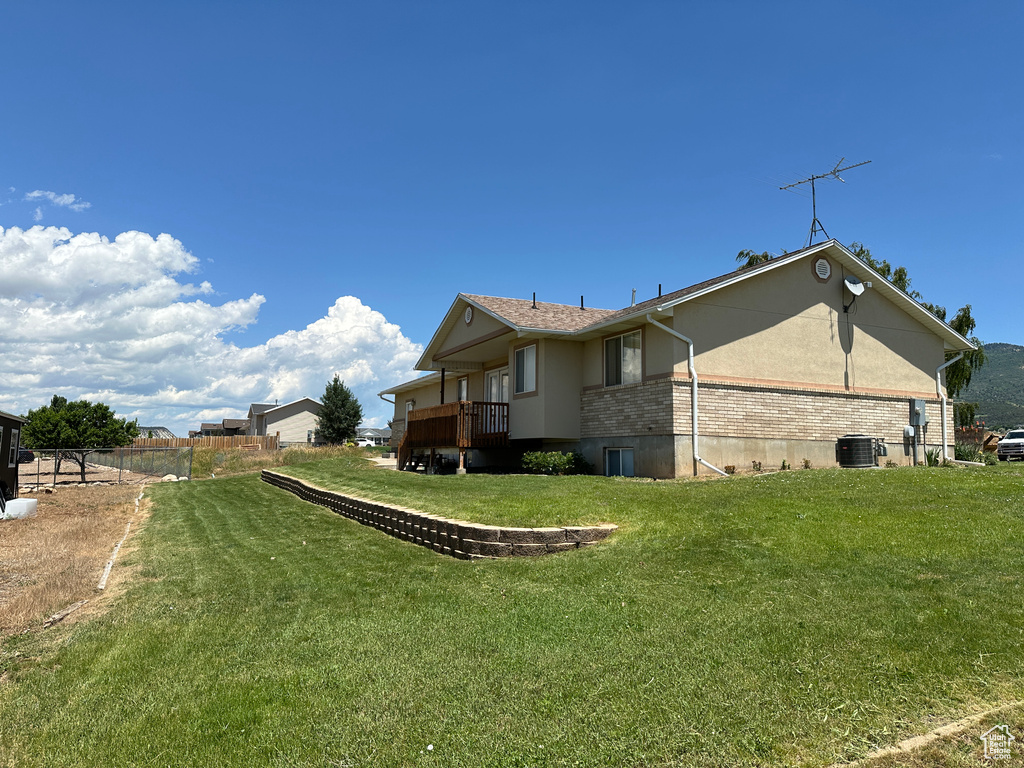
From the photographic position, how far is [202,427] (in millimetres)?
104875

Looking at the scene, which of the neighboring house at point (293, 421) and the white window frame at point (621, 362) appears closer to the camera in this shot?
the white window frame at point (621, 362)

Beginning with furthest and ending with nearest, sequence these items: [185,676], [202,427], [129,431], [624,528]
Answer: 1. [202,427]
2. [129,431]
3. [624,528]
4. [185,676]

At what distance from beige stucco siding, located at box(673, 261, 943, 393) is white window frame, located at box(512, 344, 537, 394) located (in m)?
4.84

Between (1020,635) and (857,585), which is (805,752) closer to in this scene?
(1020,635)

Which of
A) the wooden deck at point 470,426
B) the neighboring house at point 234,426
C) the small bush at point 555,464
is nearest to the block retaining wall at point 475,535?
the small bush at point 555,464

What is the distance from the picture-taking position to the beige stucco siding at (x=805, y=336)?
1694cm

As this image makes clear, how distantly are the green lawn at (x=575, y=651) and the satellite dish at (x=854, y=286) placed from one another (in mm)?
9985

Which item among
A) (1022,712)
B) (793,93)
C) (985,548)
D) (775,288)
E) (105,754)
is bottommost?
(105,754)

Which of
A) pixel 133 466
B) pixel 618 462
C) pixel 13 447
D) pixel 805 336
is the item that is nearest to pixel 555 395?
pixel 618 462

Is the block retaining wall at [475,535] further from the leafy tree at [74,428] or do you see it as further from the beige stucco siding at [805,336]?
the leafy tree at [74,428]

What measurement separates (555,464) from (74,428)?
1035 inches

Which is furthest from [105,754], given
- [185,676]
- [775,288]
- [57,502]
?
[57,502]

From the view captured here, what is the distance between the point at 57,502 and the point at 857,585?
22326 mm

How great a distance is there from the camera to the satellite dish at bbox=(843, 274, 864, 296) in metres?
18.4
